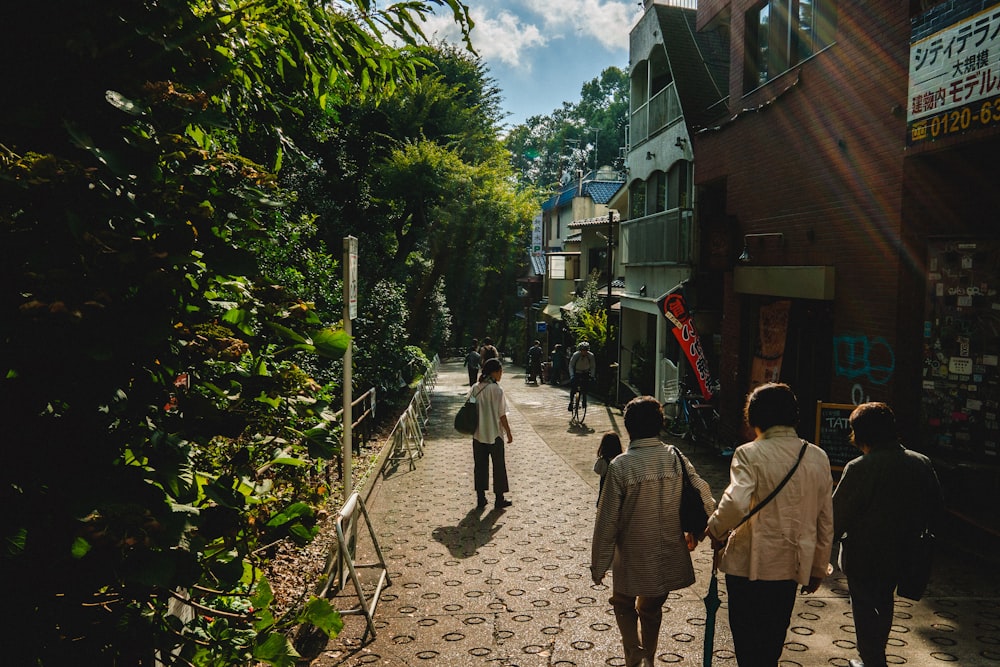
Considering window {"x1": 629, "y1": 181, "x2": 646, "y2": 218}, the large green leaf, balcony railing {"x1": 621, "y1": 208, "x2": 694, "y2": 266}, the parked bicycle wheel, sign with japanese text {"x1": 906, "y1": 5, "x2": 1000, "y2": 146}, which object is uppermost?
window {"x1": 629, "y1": 181, "x2": 646, "y2": 218}

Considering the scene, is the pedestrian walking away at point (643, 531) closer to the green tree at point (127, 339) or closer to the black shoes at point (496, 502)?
the green tree at point (127, 339)

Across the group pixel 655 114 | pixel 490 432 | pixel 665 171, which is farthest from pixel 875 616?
pixel 655 114

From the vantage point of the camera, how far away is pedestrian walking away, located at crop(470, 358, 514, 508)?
962 cm

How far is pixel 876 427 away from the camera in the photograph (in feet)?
15.2

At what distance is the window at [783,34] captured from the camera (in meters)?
11.1

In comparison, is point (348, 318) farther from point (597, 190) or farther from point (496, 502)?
point (597, 190)

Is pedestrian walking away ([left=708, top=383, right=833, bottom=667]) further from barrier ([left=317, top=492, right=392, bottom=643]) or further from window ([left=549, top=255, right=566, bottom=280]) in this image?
window ([left=549, top=255, right=566, bottom=280])

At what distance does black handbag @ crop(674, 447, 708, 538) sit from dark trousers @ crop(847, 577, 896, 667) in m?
1.03

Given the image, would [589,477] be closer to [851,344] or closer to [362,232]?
[851,344]

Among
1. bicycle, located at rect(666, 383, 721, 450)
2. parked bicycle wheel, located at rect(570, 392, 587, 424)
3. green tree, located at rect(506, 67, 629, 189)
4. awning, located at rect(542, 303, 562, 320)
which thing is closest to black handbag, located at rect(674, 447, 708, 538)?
bicycle, located at rect(666, 383, 721, 450)

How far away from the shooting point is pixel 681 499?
462cm

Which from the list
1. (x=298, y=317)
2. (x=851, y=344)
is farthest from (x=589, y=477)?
(x=298, y=317)

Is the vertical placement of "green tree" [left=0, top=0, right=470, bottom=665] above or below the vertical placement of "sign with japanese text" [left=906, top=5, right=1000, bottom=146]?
below

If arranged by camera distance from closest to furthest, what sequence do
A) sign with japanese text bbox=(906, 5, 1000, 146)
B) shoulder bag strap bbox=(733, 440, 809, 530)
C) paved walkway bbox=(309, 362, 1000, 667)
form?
shoulder bag strap bbox=(733, 440, 809, 530)
paved walkway bbox=(309, 362, 1000, 667)
sign with japanese text bbox=(906, 5, 1000, 146)
